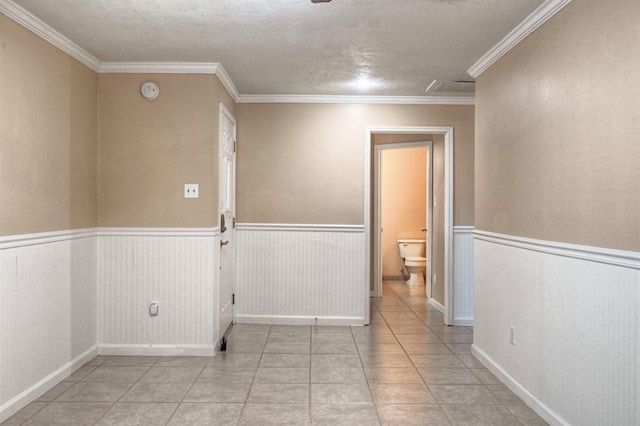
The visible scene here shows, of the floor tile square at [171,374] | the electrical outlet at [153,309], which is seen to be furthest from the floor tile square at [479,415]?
the electrical outlet at [153,309]

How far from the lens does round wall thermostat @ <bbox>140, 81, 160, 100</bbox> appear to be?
3807 millimetres

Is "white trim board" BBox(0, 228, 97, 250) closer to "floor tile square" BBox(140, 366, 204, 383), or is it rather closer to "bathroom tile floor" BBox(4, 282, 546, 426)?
"bathroom tile floor" BBox(4, 282, 546, 426)

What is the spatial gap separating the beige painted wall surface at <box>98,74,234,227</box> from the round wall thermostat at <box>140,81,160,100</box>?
0.12 feet

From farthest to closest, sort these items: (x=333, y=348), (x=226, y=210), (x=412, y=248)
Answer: (x=412, y=248) < (x=226, y=210) < (x=333, y=348)

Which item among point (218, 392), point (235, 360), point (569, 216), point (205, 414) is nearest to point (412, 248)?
point (235, 360)

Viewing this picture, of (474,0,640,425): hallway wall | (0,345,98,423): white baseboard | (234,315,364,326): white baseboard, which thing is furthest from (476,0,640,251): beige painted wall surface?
(0,345,98,423): white baseboard

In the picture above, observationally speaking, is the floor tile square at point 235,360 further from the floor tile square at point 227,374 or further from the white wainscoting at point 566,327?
the white wainscoting at point 566,327

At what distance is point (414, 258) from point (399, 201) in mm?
1071

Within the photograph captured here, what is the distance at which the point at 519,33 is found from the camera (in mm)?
2990

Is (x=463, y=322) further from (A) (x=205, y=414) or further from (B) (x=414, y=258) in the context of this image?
(A) (x=205, y=414)

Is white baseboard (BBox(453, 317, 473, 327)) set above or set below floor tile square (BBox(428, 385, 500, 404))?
above

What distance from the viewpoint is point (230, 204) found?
468 cm

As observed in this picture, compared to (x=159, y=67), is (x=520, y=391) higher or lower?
lower

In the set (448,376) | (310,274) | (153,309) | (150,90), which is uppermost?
(150,90)
